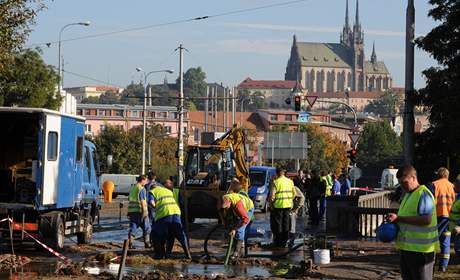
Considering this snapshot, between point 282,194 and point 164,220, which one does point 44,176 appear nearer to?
point 164,220

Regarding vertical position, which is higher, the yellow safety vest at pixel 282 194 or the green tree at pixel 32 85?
the green tree at pixel 32 85

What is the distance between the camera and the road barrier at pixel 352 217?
2763 centimetres

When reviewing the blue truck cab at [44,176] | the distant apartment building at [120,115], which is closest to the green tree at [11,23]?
the blue truck cab at [44,176]

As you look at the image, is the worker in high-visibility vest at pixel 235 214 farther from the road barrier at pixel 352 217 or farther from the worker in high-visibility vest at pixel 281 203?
the road barrier at pixel 352 217

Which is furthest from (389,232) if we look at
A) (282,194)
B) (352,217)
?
(352,217)

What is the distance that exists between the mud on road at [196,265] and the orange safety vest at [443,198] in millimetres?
1020

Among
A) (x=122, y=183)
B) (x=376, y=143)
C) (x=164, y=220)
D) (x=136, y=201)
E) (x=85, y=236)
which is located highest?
(x=376, y=143)

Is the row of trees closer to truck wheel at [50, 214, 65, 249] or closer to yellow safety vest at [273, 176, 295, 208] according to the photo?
yellow safety vest at [273, 176, 295, 208]

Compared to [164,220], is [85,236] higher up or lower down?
lower down

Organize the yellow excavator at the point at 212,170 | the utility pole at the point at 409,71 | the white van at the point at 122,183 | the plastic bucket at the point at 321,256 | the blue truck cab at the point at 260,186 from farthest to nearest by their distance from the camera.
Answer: the white van at the point at 122,183 → the blue truck cab at the point at 260,186 → the yellow excavator at the point at 212,170 → the utility pole at the point at 409,71 → the plastic bucket at the point at 321,256

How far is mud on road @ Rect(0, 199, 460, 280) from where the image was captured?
17.0 meters

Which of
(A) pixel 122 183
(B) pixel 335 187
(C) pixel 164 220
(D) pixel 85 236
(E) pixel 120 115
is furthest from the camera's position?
(E) pixel 120 115

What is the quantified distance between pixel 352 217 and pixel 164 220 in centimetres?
985

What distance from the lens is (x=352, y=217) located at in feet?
92.9
